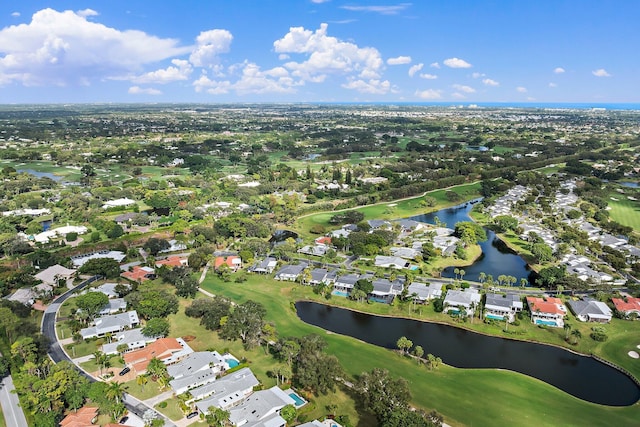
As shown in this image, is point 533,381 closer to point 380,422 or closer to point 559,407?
point 559,407

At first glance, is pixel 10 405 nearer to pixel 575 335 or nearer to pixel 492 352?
pixel 492 352

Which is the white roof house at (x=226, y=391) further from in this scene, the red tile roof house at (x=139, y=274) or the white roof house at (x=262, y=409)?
the red tile roof house at (x=139, y=274)

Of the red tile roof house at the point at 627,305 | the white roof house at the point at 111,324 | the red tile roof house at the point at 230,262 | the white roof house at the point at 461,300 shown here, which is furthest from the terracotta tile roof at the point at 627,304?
the white roof house at the point at 111,324

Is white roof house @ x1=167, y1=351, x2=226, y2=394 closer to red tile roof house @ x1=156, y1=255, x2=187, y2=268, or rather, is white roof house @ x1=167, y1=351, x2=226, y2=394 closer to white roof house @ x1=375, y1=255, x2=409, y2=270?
red tile roof house @ x1=156, y1=255, x2=187, y2=268

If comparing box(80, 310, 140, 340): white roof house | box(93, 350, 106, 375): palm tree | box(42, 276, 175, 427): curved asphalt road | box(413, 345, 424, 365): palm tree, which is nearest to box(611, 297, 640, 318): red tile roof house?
box(413, 345, 424, 365): palm tree

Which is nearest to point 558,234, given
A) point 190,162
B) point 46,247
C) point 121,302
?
point 121,302

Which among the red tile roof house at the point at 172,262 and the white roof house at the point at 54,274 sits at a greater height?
the white roof house at the point at 54,274
